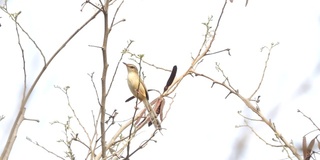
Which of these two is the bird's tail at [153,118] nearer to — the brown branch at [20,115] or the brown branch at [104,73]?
the brown branch at [104,73]

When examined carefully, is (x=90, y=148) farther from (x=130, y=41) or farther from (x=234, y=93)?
(x=234, y=93)

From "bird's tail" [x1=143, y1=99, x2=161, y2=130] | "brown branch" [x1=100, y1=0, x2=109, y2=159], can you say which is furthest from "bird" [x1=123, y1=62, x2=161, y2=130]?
"brown branch" [x1=100, y1=0, x2=109, y2=159]

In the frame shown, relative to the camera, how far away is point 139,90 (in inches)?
109

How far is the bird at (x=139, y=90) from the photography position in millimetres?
2446

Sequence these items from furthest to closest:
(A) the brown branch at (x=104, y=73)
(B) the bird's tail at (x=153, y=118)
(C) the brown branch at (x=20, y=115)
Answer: (B) the bird's tail at (x=153, y=118)
(A) the brown branch at (x=104, y=73)
(C) the brown branch at (x=20, y=115)

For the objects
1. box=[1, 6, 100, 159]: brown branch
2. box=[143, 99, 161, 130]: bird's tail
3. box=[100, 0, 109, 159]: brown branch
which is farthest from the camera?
box=[143, 99, 161, 130]: bird's tail

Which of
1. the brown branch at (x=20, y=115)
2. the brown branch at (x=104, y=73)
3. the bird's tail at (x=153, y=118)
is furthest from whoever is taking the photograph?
the bird's tail at (x=153, y=118)

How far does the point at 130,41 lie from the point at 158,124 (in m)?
0.39

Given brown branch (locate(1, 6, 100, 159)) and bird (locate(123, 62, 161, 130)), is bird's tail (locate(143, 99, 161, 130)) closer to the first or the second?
bird (locate(123, 62, 161, 130))

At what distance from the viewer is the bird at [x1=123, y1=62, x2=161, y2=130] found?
2.45 meters

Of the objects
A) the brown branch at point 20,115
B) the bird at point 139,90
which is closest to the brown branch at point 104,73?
the brown branch at point 20,115

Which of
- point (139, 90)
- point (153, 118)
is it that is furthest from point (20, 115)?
point (139, 90)

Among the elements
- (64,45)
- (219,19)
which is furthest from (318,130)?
(64,45)

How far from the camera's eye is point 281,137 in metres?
2.35
